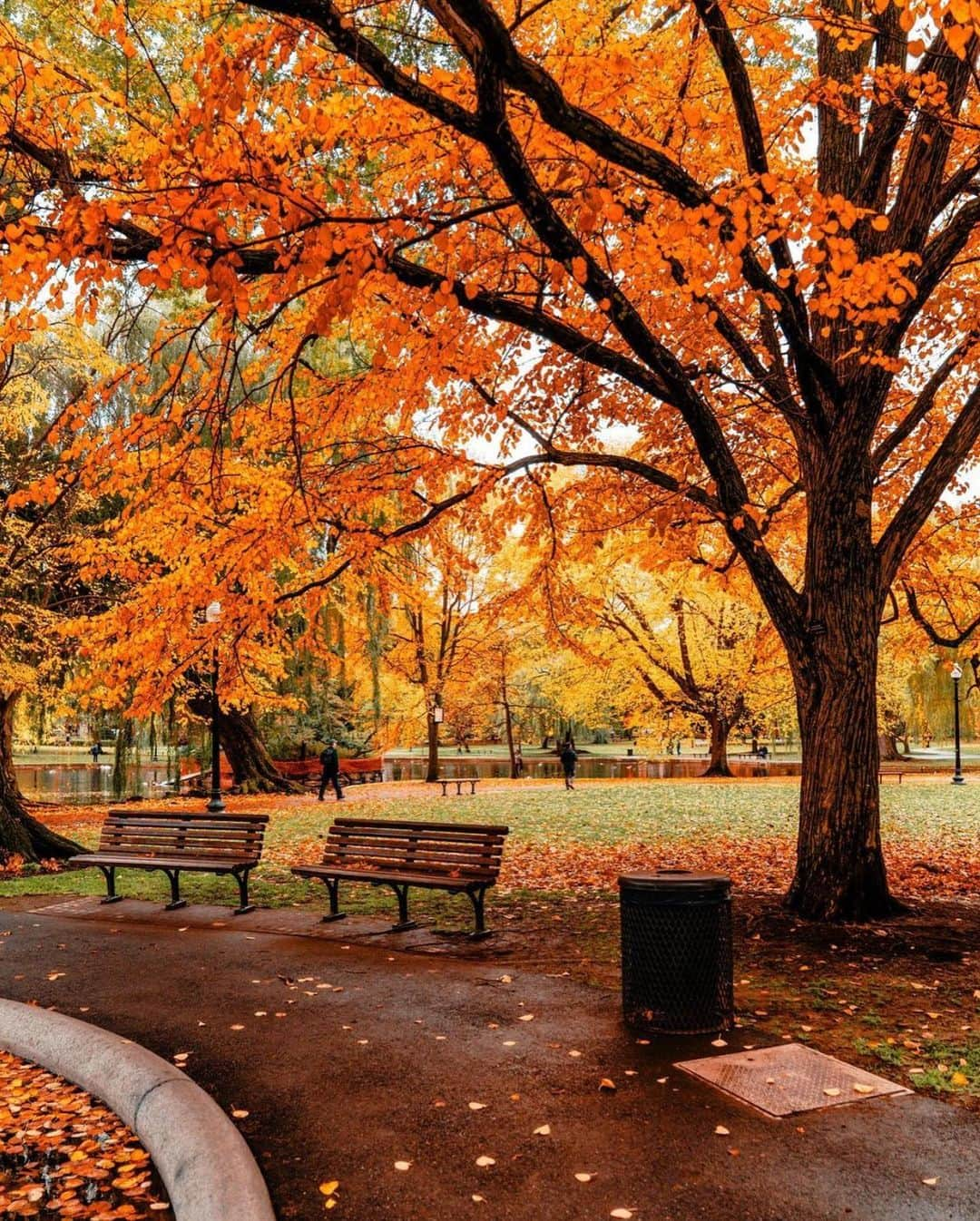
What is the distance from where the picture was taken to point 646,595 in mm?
32938

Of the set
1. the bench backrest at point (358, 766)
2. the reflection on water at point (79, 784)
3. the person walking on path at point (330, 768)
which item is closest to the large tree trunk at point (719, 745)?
the bench backrest at point (358, 766)

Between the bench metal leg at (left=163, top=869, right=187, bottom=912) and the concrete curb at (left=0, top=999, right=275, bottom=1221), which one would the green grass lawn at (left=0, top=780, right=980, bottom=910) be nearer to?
the bench metal leg at (left=163, top=869, right=187, bottom=912)

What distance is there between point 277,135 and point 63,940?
6.57m

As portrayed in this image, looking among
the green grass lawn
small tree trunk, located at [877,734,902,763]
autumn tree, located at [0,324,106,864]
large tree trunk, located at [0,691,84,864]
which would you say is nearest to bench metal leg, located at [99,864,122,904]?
the green grass lawn

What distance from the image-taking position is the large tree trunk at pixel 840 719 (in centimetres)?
801

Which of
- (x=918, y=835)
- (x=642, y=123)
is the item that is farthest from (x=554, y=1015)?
(x=918, y=835)

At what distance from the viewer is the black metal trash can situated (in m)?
5.36

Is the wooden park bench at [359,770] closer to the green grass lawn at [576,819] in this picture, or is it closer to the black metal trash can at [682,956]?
the green grass lawn at [576,819]

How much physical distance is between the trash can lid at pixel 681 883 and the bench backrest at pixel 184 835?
4.07 metres

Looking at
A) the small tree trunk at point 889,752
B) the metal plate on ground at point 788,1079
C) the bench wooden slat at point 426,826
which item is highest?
the bench wooden slat at point 426,826

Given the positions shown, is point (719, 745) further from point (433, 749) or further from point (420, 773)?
point (420, 773)

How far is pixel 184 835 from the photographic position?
9422 millimetres

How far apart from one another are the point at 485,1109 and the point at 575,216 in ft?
25.6

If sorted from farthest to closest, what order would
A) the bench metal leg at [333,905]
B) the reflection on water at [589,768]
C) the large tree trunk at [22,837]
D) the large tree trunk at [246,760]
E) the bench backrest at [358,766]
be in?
the reflection on water at [589,768] → the bench backrest at [358,766] → the large tree trunk at [246,760] → the large tree trunk at [22,837] → the bench metal leg at [333,905]
